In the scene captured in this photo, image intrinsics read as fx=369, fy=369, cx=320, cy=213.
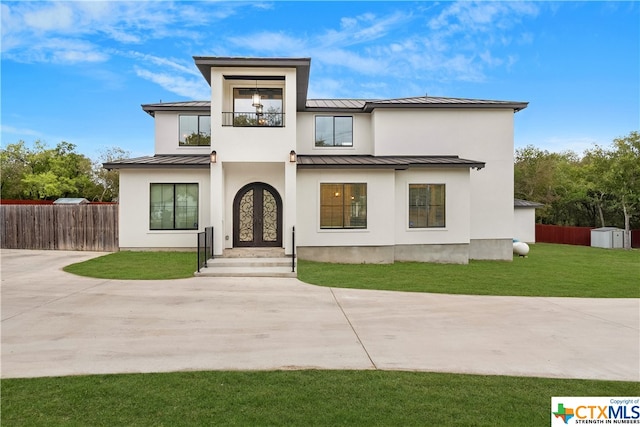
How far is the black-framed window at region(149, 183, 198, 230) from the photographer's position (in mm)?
14516

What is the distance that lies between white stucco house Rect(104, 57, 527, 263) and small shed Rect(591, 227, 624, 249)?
1396 cm

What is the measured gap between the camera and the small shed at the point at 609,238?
24455 millimetres

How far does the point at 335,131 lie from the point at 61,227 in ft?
40.2

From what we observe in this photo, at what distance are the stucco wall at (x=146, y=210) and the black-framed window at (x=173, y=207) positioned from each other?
0.16 meters

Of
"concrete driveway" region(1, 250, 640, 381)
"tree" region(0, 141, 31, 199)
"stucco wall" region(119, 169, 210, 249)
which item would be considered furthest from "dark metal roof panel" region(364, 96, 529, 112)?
"tree" region(0, 141, 31, 199)

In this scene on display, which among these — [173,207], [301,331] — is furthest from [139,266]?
[301,331]

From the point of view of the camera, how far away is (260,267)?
11445mm

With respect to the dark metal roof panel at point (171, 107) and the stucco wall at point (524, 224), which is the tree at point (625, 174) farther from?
the dark metal roof panel at point (171, 107)

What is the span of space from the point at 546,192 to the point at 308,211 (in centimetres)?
3087

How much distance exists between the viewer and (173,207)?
14555 millimetres

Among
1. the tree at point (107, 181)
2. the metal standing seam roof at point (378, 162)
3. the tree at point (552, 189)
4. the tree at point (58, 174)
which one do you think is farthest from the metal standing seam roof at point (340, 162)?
the tree at point (107, 181)

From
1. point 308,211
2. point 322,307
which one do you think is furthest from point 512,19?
point 322,307

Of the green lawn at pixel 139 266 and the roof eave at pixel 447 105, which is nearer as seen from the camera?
the green lawn at pixel 139 266

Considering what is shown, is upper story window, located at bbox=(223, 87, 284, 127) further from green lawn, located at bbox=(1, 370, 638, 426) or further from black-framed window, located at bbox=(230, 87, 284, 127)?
green lawn, located at bbox=(1, 370, 638, 426)
